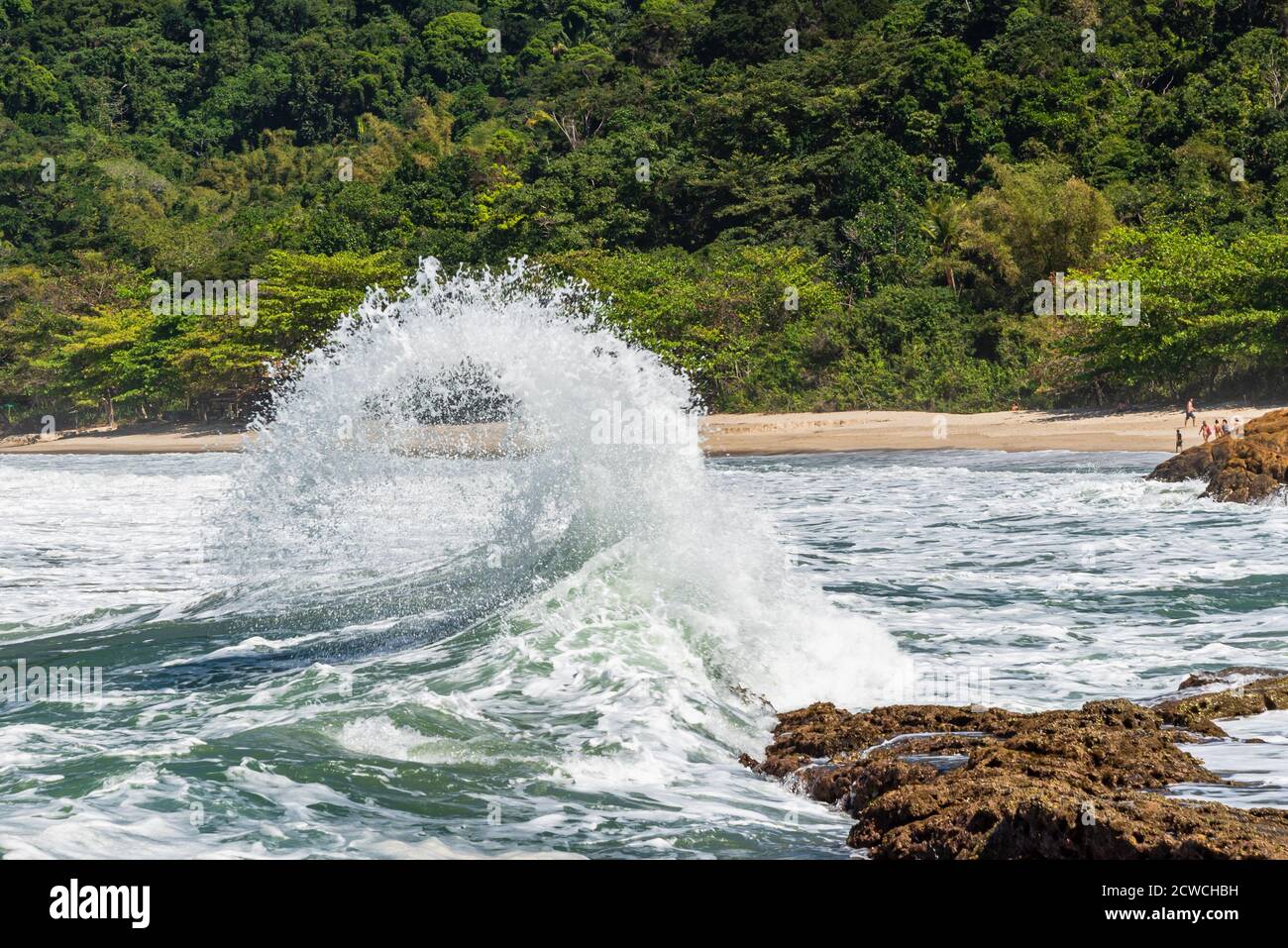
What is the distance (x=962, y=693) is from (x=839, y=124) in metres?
51.2

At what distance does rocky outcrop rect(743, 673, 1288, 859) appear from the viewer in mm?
6395

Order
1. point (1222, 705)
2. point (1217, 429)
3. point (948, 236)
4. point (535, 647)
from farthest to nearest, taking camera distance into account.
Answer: point (948, 236) < point (1217, 429) < point (535, 647) < point (1222, 705)

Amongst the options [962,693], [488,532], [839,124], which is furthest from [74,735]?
[839,124]

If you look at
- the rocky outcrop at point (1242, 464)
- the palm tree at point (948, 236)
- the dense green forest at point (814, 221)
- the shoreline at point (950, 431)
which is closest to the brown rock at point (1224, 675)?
the rocky outcrop at point (1242, 464)

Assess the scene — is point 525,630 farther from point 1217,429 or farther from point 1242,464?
point 1217,429

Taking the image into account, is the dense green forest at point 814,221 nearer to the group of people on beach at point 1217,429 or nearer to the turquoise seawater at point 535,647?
the group of people on beach at point 1217,429

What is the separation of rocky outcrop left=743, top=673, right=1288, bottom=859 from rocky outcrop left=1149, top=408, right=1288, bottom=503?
44.3 feet

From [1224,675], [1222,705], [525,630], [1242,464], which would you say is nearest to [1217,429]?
[1242,464]

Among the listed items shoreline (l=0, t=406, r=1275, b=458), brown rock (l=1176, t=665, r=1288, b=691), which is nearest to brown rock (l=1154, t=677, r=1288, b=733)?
brown rock (l=1176, t=665, r=1288, b=691)

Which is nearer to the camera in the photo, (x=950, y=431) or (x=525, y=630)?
(x=525, y=630)

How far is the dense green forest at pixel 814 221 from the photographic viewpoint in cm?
4609

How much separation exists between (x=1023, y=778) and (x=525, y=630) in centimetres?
593

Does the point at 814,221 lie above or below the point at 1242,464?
above

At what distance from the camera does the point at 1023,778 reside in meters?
7.24
